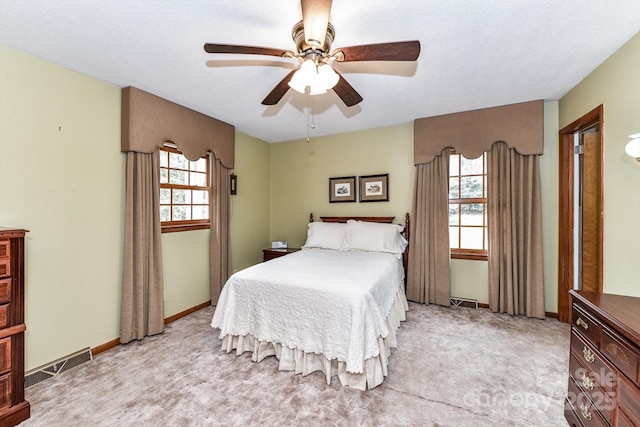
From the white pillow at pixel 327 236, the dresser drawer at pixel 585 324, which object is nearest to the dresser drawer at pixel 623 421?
the dresser drawer at pixel 585 324

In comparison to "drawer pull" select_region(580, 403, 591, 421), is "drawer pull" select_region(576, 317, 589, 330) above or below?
above

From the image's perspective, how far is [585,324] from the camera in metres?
1.41

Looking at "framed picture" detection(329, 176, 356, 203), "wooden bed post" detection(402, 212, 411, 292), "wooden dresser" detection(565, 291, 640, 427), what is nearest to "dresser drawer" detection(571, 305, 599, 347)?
"wooden dresser" detection(565, 291, 640, 427)

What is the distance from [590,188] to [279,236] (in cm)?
404

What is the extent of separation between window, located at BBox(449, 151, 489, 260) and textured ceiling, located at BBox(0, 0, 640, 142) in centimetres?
88

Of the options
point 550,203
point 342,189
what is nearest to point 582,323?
point 550,203

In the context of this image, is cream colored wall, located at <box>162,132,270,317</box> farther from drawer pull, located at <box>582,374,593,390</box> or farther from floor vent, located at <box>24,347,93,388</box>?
drawer pull, located at <box>582,374,593,390</box>

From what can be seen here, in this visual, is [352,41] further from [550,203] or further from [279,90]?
[550,203]

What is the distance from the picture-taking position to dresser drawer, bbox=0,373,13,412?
1661mm

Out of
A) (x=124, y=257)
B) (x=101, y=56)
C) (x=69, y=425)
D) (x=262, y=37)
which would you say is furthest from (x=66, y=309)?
(x=262, y=37)

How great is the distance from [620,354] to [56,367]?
3.57 meters

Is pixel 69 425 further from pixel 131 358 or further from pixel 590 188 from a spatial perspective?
pixel 590 188

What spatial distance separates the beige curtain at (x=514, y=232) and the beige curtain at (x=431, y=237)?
50 cm

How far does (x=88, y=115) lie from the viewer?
2.48 metres
